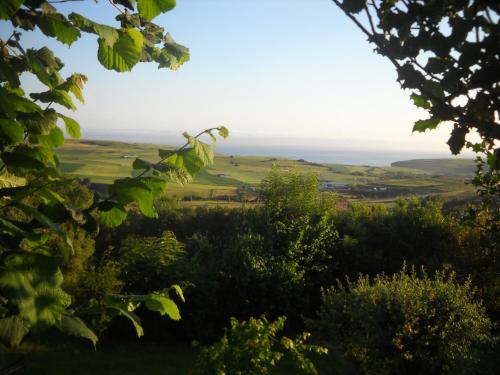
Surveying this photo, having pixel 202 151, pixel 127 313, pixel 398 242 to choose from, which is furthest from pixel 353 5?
pixel 398 242

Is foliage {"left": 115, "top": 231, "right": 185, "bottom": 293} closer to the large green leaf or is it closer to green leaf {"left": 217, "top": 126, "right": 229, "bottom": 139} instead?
green leaf {"left": 217, "top": 126, "right": 229, "bottom": 139}

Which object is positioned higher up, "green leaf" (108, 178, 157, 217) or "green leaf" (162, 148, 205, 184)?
"green leaf" (162, 148, 205, 184)

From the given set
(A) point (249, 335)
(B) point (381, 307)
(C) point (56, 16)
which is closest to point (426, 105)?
(C) point (56, 16)

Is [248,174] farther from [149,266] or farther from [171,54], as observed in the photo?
[171,54]

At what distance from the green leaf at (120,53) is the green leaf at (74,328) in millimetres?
1309

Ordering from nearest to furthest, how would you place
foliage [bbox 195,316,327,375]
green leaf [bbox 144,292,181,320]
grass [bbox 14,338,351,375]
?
green leaf [bbox 144,292,181,320] → foliage [bbox 195,316,327,375] → grass [bbox 14,338,351,375]

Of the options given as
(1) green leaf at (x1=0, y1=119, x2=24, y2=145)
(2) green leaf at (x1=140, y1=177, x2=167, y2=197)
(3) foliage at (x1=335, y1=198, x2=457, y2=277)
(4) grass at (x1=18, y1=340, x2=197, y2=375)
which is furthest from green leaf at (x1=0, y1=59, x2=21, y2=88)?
(3) foliage at (x1=335, y1=198, x2=457, y2=277)

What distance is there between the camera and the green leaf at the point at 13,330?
1.55 meters

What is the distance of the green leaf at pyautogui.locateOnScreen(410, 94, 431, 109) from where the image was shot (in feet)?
5.61

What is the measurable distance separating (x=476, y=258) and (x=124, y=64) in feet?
64.7

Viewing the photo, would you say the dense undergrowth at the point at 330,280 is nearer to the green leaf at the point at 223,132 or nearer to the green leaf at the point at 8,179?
the green leaf at the point at 223,132

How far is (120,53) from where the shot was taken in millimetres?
2115

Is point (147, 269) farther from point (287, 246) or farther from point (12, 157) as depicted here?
point (12, 157)

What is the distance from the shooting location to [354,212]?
1005 inches
